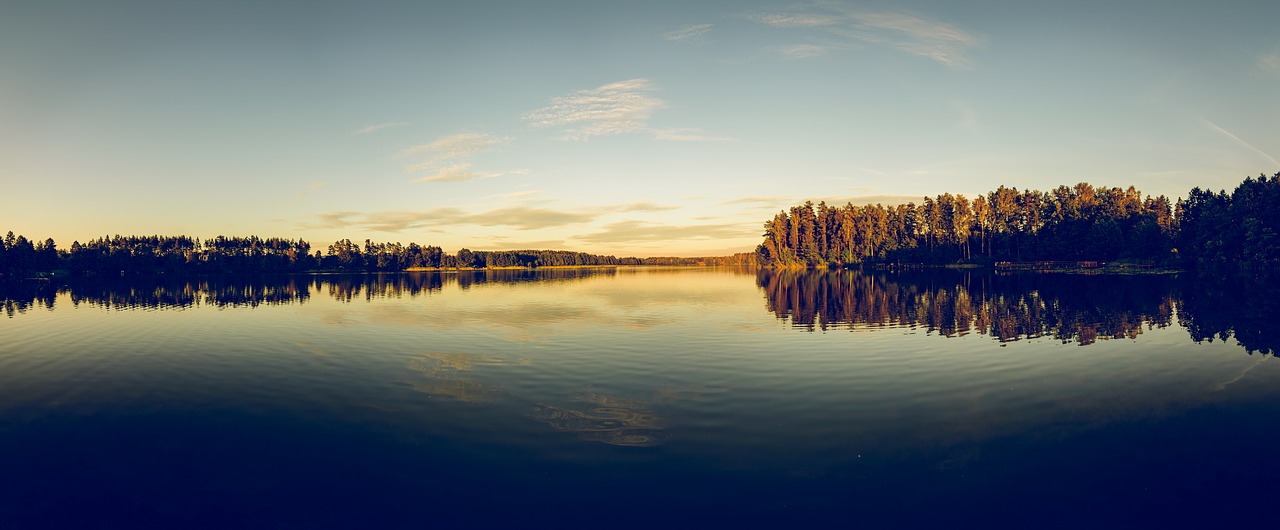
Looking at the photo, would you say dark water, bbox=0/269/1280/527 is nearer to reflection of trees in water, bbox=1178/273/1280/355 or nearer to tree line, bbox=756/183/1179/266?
reflection of trees in water, bbox=1178/273/1280/355

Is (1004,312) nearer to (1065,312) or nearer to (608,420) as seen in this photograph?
(1065,312)

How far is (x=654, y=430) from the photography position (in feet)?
56.3

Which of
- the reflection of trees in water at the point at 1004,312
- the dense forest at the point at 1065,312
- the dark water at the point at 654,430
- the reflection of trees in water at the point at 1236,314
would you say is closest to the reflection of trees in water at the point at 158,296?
the dark water at the point at 654,430

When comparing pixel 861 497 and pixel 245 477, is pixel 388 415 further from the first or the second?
pixel 861 497

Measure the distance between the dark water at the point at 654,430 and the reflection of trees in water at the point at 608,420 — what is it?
0.11 meters

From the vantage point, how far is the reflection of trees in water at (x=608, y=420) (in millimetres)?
16547

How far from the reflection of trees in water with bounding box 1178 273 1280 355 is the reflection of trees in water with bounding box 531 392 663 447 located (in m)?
33.1

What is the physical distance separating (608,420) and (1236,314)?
175ft

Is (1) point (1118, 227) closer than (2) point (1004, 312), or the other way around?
(2) point (1004, 312)

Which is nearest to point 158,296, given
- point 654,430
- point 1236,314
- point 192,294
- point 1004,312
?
point 192,294

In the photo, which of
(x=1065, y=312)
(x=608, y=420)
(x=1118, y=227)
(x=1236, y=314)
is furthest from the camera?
(x=1118, y=227)

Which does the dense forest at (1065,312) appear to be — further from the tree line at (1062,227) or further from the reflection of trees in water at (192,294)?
the tree line at (1062,227)

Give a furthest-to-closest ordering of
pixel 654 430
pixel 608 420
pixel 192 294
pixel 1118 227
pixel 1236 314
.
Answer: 1. pixel 1118 227
2. pixel 192 294
3. pixel 1236 314
4. pixel 608 420
5. pixel 654 430

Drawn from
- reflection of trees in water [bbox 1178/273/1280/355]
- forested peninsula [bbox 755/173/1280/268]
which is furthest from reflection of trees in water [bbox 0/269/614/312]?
forested peninsula [bbox 755/173/1280/268]
